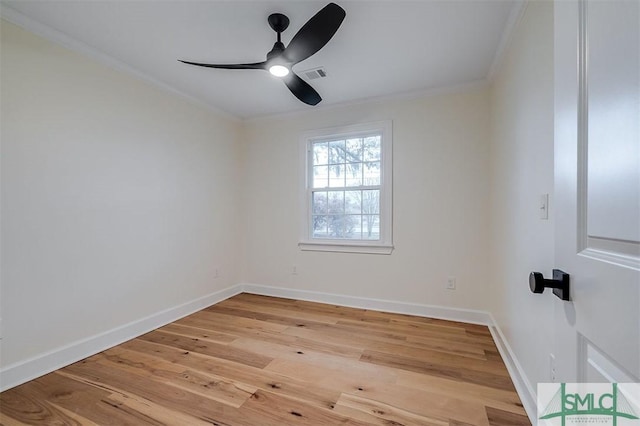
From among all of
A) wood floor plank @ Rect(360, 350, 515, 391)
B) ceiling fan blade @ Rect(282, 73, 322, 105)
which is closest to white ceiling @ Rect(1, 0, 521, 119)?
ceiling fan blade @ Rect(282, 73, 322, 105)

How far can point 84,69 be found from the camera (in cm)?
217

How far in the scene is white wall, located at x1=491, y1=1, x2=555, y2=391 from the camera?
136cm

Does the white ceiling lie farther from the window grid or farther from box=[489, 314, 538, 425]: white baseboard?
box=[489, 314, 538, 425]: white baseboard

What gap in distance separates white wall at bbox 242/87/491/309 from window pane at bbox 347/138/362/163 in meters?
0.24

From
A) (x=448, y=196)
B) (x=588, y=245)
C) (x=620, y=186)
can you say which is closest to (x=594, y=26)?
(x=620, y=186)

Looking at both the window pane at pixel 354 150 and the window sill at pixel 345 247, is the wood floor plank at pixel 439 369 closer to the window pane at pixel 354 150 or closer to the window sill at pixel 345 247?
the window sill at pixel 345 247

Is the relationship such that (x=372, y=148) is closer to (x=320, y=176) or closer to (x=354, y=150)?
(x=354, y=150)

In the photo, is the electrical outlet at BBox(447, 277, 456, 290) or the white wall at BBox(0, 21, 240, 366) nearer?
the white wall at BBox(0, 21, 240, 366)

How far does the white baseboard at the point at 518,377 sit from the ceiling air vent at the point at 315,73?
8.87 feet

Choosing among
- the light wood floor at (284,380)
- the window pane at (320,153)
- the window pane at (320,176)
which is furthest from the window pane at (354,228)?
the light wood floor at (284,380)

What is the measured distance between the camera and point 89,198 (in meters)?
2.19

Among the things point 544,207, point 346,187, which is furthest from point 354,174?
point 544,207

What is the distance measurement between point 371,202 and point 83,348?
9.64 feet

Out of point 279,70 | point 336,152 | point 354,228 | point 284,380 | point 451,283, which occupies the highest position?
point 279,70
